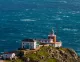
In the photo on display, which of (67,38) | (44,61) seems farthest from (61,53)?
(67,38)

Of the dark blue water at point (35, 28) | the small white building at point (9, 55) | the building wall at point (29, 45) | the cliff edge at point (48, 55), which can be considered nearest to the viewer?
the cliff edge at point (48, 55)

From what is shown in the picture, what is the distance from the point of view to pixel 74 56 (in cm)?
9756

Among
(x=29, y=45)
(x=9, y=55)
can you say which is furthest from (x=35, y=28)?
(x=9, y=55)

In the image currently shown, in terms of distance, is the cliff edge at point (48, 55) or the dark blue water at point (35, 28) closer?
the cliff edge at point (48, 55)

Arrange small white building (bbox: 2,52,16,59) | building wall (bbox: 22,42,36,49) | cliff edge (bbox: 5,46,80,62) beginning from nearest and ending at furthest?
cliff edge (bbox: 5,46,80,62) → small white building (bbox: 2,52,16,59) → building wall (bbox: 22,42,36,49)

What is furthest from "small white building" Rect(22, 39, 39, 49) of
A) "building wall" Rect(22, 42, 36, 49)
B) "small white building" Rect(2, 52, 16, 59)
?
"small white building" Rect(2, 52, 16, 59)

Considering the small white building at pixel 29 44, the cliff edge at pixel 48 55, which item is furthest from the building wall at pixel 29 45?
the cliff edge at pixel 48 55

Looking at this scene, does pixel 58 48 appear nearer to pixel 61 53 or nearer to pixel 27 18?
pixel 61 53

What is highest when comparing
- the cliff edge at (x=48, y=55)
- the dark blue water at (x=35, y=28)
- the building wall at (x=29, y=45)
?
the building wall at (x=29, y=45)

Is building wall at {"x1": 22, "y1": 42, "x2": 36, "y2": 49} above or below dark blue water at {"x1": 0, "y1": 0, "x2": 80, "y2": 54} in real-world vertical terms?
above

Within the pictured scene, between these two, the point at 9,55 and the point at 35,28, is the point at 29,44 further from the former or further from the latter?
the point at 35,28

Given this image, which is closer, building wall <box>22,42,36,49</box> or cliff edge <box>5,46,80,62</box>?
cliff edge <box>5,46,80,62</box>

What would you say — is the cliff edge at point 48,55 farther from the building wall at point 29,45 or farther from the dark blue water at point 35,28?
the dark blue water at point 35,28

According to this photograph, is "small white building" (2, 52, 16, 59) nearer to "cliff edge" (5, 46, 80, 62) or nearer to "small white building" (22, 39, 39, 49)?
"cliff edge" (5, 46, 80, 62)
